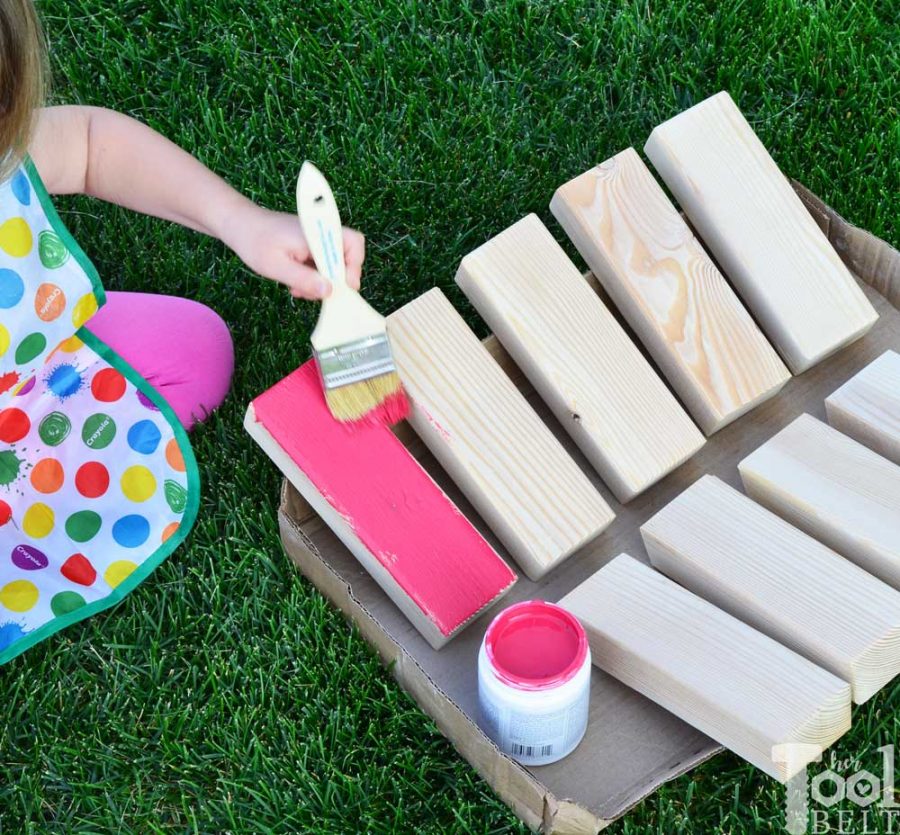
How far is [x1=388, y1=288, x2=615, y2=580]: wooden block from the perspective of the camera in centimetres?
169

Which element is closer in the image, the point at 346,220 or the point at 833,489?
the point at 833,489

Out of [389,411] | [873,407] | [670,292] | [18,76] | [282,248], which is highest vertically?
[18,76]

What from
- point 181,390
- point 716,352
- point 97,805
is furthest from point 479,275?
point 97,805

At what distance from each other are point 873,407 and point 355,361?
2.50 feet

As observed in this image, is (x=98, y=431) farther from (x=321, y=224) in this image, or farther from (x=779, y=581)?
(x=779, y=581)

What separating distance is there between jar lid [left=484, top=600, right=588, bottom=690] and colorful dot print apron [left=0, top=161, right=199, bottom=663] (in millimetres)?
630

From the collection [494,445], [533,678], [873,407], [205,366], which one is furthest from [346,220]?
[533,678]

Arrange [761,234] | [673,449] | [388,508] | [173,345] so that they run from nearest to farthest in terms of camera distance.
Answer: [388,508], [673,449], [761,234], [173,345]

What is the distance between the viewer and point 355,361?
154 cm

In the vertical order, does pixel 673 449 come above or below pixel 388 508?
below

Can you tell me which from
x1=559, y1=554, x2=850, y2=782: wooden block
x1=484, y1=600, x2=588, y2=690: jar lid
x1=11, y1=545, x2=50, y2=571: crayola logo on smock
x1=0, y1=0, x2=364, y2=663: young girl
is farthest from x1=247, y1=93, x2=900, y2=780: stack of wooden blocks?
x1=11, y1=545, x2=50, y2=571: crayola logo on smock

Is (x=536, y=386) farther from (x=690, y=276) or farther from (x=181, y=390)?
(x=181, y=390)

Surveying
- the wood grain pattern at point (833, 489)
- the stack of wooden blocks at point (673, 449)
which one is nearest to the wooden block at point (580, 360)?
the stack of wooden blocks at point (673, 449)

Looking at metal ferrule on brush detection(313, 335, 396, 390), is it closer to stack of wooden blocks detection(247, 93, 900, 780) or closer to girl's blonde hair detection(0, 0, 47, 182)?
stack of wooden blocks detection(247, 93, 900, 780)
